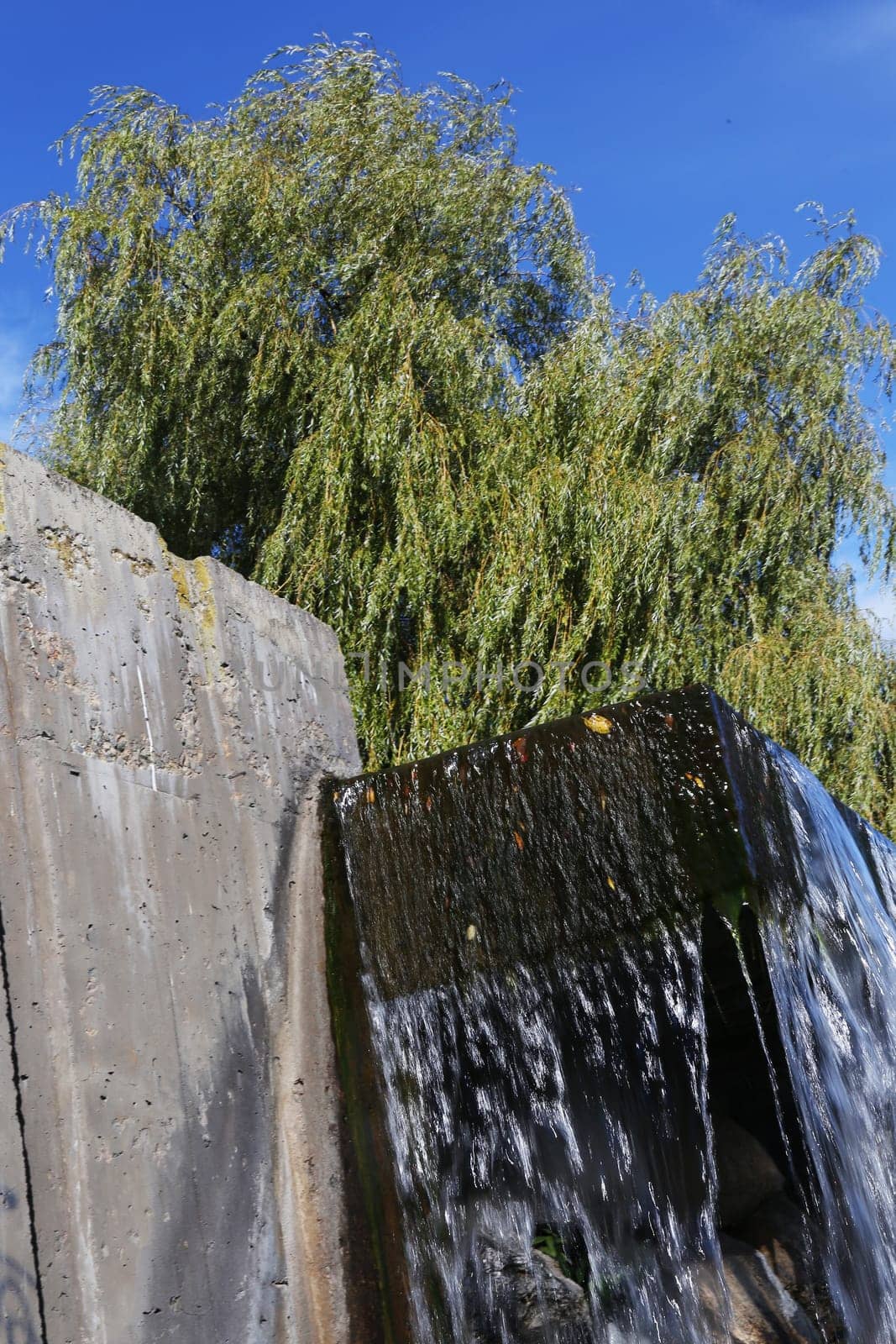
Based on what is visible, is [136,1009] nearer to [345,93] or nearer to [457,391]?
[457,391]

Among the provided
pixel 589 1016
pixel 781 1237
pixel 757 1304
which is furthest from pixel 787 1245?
pixel 589 1016

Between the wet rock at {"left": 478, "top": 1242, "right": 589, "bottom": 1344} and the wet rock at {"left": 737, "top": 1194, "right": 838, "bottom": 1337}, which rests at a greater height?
the wet rock at {"left": 478, "top": 1242, "right": 589, "bottom": 1344}

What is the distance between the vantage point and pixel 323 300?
23.9 feet

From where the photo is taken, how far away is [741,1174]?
3012 mm

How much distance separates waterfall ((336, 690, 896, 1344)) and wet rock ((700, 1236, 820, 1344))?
0.26 metres

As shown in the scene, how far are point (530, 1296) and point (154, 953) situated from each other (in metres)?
1.12

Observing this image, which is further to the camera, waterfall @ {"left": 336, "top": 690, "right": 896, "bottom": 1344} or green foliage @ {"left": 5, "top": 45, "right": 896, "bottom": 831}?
green foliage @ {"left": 5, "top": 45, "right": 896, "bottom": 831}

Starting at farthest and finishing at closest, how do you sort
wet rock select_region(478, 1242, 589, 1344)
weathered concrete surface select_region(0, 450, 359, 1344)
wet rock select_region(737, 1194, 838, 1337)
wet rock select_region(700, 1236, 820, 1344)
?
wet rock select_region(737, 1194, 838, 1337)
wet rock select_region(700, 1236, 820, 1344)
wet rock select_region(478, 1242, 589, 1344)
weathered concrete surface select_region(0, 450, 359, 1344)

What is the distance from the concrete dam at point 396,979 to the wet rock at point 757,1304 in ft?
0.56

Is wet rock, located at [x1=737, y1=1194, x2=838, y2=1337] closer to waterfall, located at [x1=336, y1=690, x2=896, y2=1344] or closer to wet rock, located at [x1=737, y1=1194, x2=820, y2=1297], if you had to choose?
wet rock, located at [x1=737, y1=1194, x2=820, y2=1297]

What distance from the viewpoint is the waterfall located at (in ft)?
7.67

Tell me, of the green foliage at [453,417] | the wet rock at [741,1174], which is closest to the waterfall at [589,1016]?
the wet rock at [741,1174]

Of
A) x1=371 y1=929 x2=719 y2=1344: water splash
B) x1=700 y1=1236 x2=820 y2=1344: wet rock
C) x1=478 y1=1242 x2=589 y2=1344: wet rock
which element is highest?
x1=371 y1=929 x2=719 y2=1344: water splash

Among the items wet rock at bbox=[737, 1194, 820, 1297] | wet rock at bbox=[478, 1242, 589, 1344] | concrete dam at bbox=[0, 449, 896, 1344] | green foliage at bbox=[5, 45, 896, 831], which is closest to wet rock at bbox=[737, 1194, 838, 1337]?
wet rock at bbox=[737, 1194, 820, 1297]
